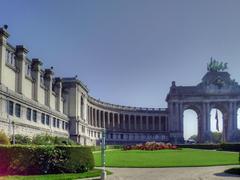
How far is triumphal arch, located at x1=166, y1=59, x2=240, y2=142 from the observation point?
467 feet

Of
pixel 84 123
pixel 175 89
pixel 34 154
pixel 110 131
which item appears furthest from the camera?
pixel 175 89

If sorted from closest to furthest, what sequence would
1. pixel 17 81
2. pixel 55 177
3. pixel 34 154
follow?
pixel 55 177, pixel 34 154, pixel 17 81

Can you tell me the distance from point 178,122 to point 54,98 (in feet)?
239

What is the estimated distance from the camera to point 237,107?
14350cm

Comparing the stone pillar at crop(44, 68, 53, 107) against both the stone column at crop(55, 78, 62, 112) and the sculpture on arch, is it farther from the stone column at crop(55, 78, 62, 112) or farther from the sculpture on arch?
the sculpture on arch

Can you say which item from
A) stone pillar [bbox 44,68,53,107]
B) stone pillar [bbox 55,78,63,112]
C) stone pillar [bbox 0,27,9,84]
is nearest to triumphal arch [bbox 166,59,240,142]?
stone pillar [bbox 55,78,63,112]

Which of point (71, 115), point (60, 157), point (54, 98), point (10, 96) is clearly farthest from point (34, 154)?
point (71, 115)

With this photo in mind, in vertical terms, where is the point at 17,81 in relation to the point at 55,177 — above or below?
above

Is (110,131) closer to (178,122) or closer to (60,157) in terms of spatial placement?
(178,122)

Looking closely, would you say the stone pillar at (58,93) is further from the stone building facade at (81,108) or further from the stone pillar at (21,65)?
the stone pillar at (21,65)

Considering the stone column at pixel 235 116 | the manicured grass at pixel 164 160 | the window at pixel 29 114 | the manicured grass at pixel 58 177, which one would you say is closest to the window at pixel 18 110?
the window at pixel 29 114

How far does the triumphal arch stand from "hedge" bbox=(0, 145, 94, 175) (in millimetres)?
117013

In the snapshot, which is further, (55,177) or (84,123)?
(84,123)

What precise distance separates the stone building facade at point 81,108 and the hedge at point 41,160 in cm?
1950
